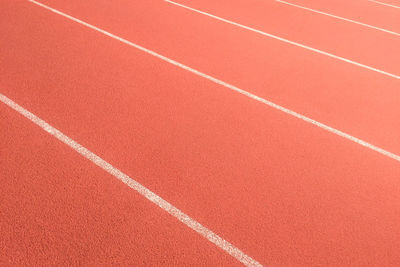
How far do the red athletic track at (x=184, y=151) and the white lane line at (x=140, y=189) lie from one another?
6 centimetres

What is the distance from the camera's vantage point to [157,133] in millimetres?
4043

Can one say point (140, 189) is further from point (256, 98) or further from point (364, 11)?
point (364, 11)

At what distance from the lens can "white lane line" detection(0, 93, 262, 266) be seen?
2939 millimetres

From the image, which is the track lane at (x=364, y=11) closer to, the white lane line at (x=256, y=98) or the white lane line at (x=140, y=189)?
the white lane line at (x=256, y=98)

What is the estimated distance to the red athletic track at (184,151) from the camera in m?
2.94

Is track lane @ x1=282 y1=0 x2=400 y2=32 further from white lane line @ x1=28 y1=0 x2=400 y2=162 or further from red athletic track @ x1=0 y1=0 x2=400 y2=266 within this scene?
white lane line @ x1=28 y1=0 x2=400 y2=162

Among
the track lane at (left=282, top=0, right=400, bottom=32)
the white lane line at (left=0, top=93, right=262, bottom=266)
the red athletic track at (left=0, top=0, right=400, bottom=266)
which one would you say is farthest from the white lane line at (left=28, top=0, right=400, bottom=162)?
the track lane at (left=282, top=0, right=400, bottom=32)

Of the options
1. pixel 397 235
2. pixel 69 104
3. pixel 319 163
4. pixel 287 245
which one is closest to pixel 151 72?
pixel 69 104

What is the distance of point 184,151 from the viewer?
3.87 meters

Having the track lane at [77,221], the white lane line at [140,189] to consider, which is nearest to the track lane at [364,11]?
the white lane line at [140,189]

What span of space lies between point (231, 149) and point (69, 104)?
1.81 m

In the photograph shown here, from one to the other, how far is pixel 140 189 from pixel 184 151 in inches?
28.5

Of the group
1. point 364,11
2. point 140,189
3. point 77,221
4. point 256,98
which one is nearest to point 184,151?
point 140,189

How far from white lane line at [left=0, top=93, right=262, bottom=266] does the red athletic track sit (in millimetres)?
60
